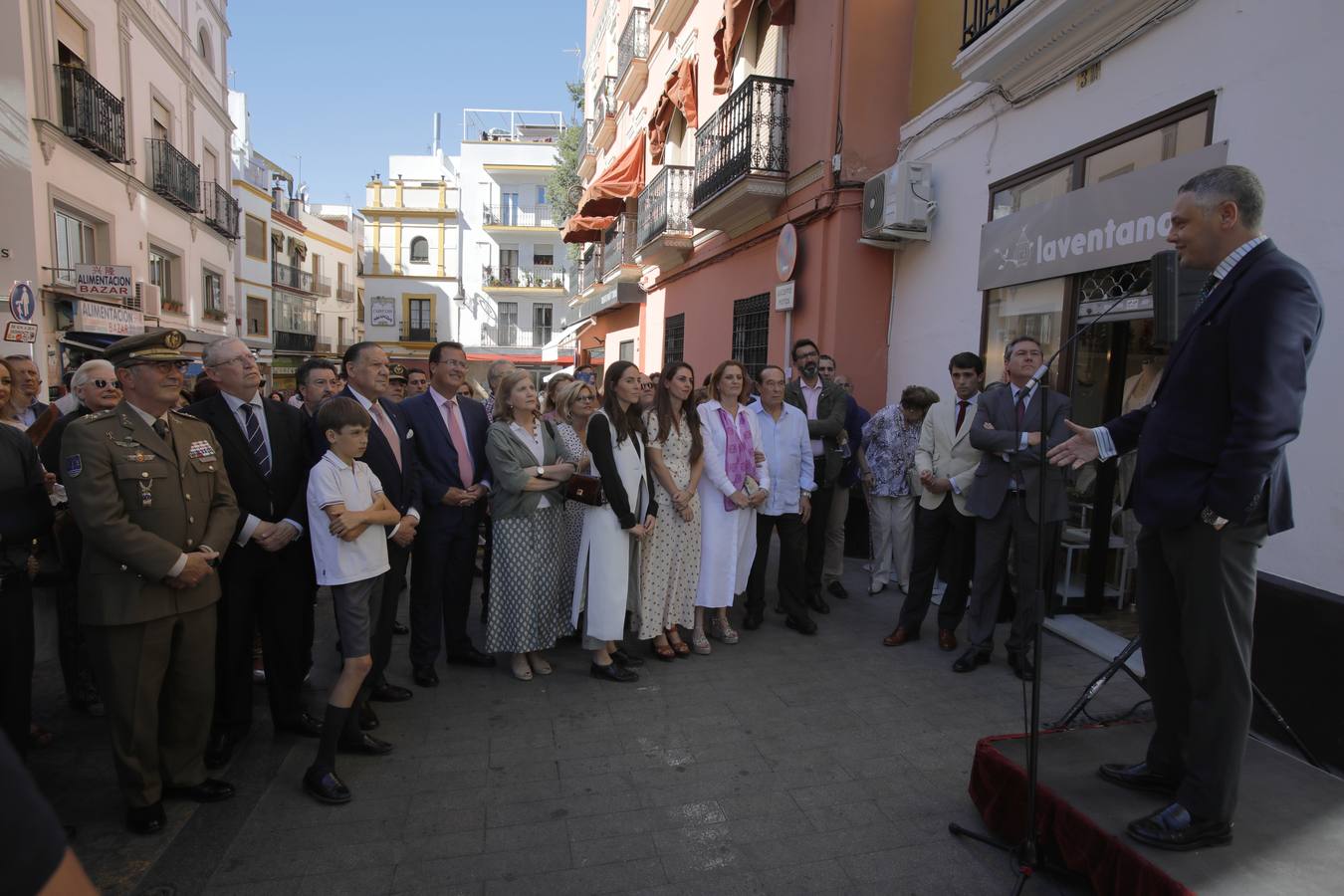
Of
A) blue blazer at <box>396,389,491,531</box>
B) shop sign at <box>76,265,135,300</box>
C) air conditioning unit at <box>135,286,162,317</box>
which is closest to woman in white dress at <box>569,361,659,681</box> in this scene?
blue blazer at <box>396,389,491,531</box>

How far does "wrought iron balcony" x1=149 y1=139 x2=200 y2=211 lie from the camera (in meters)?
16.5

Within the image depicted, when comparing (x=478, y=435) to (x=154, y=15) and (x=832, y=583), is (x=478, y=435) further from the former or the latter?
(x=154, y=15)

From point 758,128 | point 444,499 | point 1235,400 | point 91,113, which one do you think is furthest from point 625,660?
point 91,113

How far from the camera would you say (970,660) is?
4.89 metres

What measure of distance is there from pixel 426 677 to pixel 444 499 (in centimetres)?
114

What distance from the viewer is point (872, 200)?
7.91 m


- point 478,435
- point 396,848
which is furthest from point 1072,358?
point 396,848

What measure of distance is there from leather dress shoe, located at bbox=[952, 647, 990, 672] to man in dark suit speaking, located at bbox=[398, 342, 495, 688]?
3.33 meters

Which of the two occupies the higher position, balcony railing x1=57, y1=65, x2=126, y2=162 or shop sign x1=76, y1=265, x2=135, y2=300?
balcony railing x1=57, y1=65, x2=126, y2=162

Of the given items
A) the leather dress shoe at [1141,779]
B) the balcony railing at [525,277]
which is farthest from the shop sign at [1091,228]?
the balcony railing at [525,277]

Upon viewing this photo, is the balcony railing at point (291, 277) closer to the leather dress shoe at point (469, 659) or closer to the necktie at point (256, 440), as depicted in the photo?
the leather dress shoe at point (469, 659)

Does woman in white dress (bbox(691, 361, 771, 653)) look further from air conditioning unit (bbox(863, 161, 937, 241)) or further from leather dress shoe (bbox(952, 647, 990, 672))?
air conditioning unit (bbox(863, 161, 937, 241))

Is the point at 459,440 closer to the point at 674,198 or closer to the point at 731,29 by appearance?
the point at 731,29

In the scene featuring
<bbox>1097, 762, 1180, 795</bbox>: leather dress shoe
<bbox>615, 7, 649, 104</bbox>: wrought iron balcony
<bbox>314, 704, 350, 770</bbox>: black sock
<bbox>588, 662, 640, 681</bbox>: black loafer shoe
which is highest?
<bbox>615, 7, 649, 104</bbox>: wrought iron balcony
